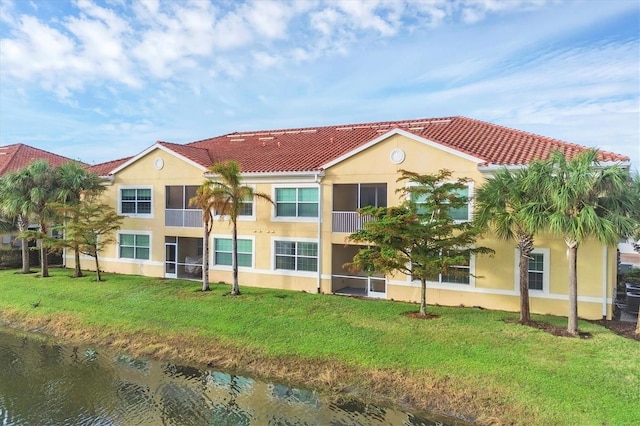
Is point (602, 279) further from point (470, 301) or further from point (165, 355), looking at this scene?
point (165, 355)

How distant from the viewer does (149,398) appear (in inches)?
457

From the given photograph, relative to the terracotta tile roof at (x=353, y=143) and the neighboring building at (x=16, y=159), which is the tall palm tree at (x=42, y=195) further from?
the terracotta tile roof at (x=353, y=143)

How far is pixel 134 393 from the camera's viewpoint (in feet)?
39.1

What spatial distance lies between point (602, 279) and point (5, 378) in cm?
1984

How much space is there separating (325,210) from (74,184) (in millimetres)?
14110

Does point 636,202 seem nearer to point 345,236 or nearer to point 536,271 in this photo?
point 536,271

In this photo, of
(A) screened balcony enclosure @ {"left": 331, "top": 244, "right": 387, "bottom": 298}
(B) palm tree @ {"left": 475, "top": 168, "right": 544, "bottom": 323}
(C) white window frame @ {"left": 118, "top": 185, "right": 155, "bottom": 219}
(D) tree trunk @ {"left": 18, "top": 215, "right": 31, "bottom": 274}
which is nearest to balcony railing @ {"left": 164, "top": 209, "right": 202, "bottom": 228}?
(C) white window frame @ {"left": 118, "top": 185, "right": 155, "bottom": 219}

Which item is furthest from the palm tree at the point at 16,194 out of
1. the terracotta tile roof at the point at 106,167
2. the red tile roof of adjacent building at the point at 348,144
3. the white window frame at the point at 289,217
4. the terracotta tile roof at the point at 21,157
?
the white window frame at the point at 289,217

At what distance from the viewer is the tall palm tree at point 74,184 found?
2367cm

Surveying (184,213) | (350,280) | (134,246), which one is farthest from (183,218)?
(350,280)

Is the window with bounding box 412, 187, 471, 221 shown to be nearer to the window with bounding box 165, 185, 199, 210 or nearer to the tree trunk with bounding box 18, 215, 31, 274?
the window with bounding box 165, 185, 199, 210

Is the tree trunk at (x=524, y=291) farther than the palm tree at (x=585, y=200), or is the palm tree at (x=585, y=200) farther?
the tree trunk at (x=524, y=291)

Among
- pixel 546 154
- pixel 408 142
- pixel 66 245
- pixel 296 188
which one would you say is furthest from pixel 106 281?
pixel 546 154

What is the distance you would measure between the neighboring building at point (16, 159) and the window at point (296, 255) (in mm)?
18510
